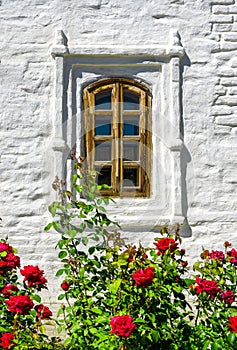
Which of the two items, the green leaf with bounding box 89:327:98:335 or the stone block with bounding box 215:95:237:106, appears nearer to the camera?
the green leaf with bounding box 89:327:98:335

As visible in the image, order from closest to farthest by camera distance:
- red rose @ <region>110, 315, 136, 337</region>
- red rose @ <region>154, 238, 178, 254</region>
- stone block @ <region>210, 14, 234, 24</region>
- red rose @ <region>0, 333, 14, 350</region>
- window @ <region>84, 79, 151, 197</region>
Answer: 1. red rose @ <region>110, 315, 136, 337</region>
2. red rose @ <region>0, 333, 14, 350</region>
3. red rose @ <region>154, 238, 178, 254</region>
4. window @ <region>84, 79, 151, 197</region>
5. stone block @ <region>210, 14, 234, 24</region>

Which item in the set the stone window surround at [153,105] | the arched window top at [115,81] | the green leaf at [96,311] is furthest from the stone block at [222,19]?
the green leaf at [96,311]

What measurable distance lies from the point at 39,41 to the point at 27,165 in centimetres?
121

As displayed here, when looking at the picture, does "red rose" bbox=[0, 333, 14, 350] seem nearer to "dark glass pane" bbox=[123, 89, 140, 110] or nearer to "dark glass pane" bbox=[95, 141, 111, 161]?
"dark glass pane" bbox=[95, 141, 111, 161]

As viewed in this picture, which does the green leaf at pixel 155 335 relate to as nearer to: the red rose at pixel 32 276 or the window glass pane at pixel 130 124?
the red rose at pixel 32 276

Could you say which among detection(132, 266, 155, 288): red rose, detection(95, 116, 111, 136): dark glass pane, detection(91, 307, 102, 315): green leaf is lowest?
detection(91, 307, 102, 315): green leaf

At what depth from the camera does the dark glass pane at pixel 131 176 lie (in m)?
4.95

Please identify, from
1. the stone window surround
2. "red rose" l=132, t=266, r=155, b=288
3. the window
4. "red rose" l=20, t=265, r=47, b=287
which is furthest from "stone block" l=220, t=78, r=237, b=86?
"red rose" l=20, t=265, r=47, b=287

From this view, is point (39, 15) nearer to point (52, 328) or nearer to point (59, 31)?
point (59, 31)

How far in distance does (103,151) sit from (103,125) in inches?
9.9

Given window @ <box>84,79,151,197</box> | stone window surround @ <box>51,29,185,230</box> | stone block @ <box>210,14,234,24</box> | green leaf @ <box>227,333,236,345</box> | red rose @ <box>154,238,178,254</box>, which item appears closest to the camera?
green leaf @ <box>227,333,236,345</box>

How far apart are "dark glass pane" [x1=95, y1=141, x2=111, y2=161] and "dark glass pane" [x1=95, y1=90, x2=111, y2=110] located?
0.35m

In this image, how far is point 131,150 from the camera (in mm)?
4973

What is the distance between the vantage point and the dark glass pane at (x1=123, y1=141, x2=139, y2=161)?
4969mm
